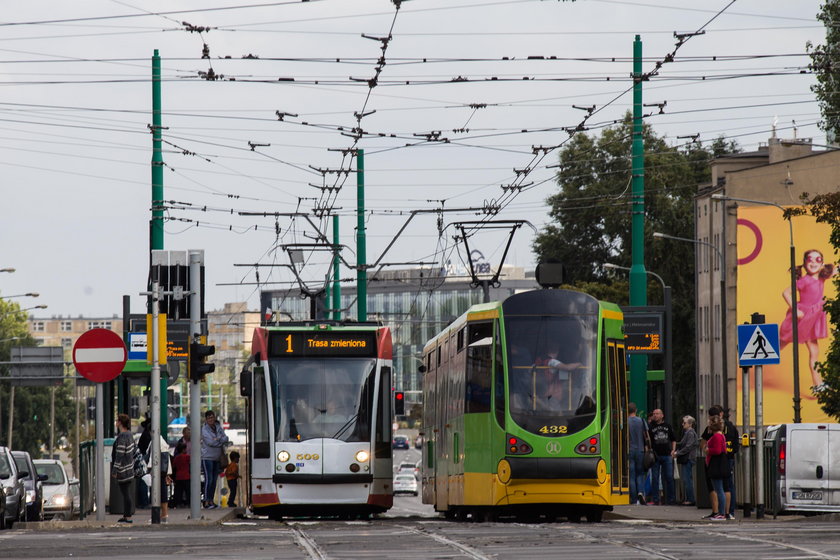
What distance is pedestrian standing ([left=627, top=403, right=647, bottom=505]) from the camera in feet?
91.7

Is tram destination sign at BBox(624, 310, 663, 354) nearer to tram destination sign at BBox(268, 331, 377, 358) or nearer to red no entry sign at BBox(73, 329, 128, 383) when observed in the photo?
tram destination sign at BBox(268, 331, 377, 358)

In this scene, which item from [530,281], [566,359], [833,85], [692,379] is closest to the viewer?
[566,359]

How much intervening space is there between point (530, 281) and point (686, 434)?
149 metres

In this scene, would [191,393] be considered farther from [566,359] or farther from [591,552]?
[591,552]

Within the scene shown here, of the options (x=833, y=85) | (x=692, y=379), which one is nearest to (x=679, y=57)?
(x=833, y=85)

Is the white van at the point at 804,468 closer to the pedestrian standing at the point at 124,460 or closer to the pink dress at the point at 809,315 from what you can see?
the pedestrian standing at the point at 124,460

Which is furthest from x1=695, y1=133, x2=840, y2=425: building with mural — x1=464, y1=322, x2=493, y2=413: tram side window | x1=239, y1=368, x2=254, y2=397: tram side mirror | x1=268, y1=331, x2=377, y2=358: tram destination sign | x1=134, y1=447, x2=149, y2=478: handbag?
x1=464, y1=322, x2=493, y2=413: tram side window

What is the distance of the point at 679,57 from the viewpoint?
86.4ft

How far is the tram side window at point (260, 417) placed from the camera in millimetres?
26172

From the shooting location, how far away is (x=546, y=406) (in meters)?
22.4

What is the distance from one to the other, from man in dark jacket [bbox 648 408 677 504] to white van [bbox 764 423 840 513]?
3254 millimetres

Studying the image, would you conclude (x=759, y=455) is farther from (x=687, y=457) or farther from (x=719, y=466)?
(x=687, y=457)

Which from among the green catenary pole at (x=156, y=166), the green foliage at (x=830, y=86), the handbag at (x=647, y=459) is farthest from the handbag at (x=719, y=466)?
the green foliage at (x=830, y=86)

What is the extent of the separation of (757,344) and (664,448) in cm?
552
